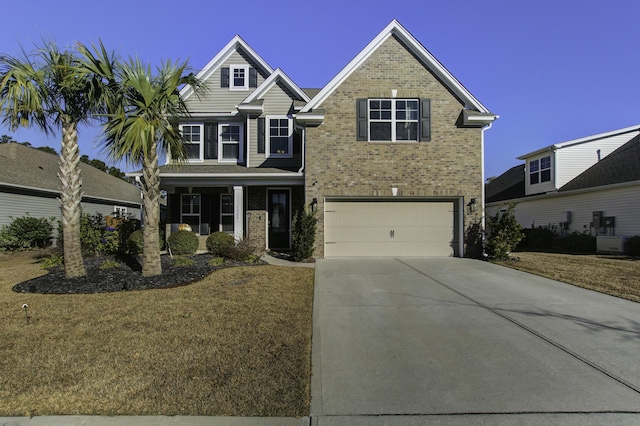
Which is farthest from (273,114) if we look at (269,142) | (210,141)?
(210,141)

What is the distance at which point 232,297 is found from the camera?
707cm

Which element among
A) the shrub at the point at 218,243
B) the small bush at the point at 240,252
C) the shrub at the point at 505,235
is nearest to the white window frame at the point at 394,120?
the shrub at the point at 505,235

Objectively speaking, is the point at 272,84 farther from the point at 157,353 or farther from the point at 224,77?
the point at 157,353

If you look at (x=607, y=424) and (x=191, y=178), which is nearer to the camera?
(x=607, y=424)

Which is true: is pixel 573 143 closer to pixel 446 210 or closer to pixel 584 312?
pixel 446 210

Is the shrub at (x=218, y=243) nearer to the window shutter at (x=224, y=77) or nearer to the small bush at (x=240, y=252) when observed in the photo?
the small bush at (x=240, y=252)

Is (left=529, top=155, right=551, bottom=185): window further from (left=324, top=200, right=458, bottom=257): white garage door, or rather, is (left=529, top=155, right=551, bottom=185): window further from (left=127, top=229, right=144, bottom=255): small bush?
(left=127, top=229, right=144, bottom=255): small bush

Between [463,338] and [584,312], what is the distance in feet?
9.12

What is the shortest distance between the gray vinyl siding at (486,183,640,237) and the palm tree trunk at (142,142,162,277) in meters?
12.7

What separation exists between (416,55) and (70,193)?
1131cm

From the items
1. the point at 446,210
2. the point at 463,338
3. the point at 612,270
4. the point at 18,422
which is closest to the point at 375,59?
the point at 446,210

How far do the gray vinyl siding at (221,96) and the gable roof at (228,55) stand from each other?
144mm

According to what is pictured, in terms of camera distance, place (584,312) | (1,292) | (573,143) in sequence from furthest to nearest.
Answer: (573,143)
(1,292)
(584,312)

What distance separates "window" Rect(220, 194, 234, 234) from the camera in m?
15.4
